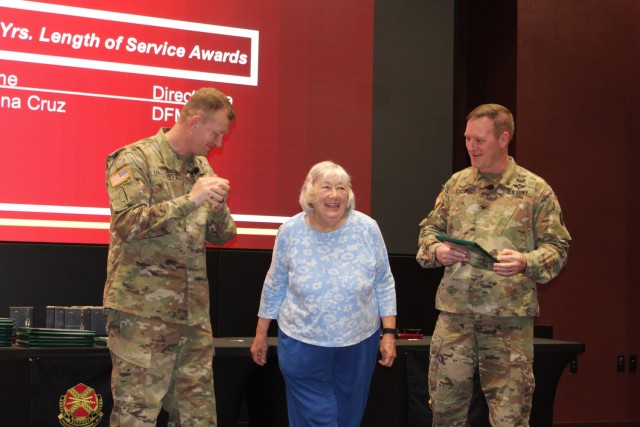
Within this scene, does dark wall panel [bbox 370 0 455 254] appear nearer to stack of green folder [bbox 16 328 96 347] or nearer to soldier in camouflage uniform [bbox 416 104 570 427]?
soldier in camouflage uniform [bbox 416 104 570 427]

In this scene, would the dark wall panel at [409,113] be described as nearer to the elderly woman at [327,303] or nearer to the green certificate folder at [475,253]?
the green certificate folder at [475,253]

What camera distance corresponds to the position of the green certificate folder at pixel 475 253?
3154 mm

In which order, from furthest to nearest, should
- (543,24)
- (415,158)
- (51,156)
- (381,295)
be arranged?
(543,24)
(415,158)
(51,156)
(381,295)

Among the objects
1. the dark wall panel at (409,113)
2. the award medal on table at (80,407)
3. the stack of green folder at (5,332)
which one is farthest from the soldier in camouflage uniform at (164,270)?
the dark wall panel at (409,113)

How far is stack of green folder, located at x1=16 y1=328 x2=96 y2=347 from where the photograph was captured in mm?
3799

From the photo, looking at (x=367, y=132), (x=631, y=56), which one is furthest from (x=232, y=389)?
(x=631, y=56)

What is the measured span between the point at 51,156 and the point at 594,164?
13.9 feet

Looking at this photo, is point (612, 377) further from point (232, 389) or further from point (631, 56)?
point (232, 389)

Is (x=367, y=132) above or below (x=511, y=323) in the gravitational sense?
above

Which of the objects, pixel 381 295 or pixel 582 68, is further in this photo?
pixel 582 68

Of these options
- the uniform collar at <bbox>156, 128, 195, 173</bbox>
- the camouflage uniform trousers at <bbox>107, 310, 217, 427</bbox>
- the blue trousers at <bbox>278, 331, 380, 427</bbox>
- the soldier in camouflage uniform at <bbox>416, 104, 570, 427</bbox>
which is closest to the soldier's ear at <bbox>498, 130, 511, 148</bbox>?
the soldier in camouflage uniform at <bbox>416, 104, 570, 427</bbox>

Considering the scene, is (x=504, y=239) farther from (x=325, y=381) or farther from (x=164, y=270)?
(x=164, y=270)

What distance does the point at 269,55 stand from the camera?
209 inches

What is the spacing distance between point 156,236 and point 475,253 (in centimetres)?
135
